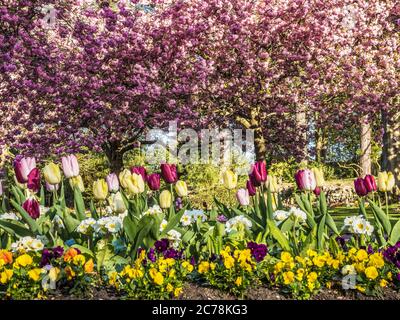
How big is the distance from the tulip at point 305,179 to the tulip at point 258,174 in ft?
1.10

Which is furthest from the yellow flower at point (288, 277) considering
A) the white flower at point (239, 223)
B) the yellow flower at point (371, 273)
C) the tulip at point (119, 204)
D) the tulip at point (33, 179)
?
the tulip at point (33, 179)

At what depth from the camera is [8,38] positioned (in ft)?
44.1

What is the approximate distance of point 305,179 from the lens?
5770 millimetres

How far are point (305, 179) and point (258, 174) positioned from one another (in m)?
0.47

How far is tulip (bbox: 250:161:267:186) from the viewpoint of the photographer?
18.7ft

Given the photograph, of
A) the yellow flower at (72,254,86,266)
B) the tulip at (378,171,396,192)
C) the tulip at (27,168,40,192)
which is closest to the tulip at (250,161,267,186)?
the tulip at (378,171,396,192)

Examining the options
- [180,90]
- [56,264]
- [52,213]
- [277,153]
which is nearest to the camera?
[56,264]

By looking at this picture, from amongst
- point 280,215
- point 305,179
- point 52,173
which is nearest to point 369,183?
point 305,179

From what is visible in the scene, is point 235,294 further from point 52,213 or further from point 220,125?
point 220,125

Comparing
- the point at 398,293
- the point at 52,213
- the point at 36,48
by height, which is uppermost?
the point at 36,48

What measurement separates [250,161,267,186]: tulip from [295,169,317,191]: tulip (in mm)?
336

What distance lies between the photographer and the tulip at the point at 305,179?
576 cm

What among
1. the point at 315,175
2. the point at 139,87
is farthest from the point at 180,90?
the point at 315,175

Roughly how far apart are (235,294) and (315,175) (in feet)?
6.28
